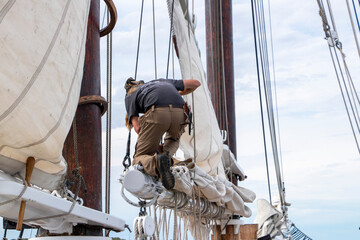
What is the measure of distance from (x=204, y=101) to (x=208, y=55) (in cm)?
286

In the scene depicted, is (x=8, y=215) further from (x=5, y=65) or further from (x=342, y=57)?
(x=342, y=57)

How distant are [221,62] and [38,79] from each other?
20.2 ft

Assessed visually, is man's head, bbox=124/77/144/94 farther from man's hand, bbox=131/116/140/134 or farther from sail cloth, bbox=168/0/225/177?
sail cloth, bbox=168/0/225/177

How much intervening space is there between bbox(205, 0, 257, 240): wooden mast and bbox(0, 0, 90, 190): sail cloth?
503 centimetres

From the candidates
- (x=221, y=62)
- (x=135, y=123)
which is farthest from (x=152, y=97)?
(x=221, y=62)

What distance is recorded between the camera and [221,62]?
26.3 ft

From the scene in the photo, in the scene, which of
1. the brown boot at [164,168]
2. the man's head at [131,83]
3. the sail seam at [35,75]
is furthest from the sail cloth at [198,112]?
the sail seam at [35,75]

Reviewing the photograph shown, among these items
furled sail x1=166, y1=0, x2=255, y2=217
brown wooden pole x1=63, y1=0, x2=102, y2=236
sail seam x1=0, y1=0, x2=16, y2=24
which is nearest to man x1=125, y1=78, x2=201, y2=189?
brown wooden pole x1=63, y1=0, x2=102, y2=236

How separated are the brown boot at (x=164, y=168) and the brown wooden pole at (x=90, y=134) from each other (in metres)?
0.37

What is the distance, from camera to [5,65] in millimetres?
1826

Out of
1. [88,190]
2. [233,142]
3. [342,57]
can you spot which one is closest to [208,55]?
[233,142]

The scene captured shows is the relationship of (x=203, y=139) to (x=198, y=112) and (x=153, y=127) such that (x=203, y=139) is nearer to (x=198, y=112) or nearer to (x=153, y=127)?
(x=198, y=112)

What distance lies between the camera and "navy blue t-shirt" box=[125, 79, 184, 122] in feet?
11.2

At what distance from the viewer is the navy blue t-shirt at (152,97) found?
3.41m
